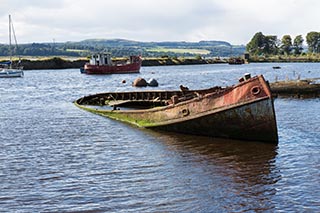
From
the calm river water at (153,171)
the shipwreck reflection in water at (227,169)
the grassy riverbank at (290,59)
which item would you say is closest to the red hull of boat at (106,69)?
the calm river water at (153,171)

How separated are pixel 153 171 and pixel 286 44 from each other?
191 m

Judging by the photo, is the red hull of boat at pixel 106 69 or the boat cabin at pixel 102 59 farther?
the boat cabin at pixel 102 59

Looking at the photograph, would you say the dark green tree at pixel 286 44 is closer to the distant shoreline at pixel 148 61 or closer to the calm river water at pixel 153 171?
the distant shoreline at pixel 148 61

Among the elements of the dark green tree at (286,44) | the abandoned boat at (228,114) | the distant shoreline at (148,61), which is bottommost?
the abandoned boat at (228,114)

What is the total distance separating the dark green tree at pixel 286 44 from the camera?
194125mm

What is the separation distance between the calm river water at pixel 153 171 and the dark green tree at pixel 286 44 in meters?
179

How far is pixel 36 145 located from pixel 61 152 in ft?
6.64

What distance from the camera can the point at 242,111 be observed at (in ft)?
58.6

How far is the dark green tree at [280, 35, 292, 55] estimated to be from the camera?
194125mm

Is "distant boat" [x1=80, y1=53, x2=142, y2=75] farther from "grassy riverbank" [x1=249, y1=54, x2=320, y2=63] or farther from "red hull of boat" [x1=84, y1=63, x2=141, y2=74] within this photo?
"grassy riverbank" [x1=249, y1=54, x2=320, y2=63]

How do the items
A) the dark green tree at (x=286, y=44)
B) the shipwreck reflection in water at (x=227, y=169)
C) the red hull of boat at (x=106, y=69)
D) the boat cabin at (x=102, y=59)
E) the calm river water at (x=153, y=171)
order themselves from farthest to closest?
the dark green tree at (x=286, y=44) < the boat cabin at (x=102, y=59) < the red hull of boat at (x=106, y=69) < the shipwreck reflection in water at (x=227, y=169) < the calm river water at (x=153, y=171)

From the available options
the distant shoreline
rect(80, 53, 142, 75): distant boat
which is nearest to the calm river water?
rect(80, 53, 142, 75): distant boat

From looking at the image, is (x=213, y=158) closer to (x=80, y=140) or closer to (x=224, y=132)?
(x=224, y=132)

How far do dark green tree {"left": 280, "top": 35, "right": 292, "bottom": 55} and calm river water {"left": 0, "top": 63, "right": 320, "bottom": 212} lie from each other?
589 feet
